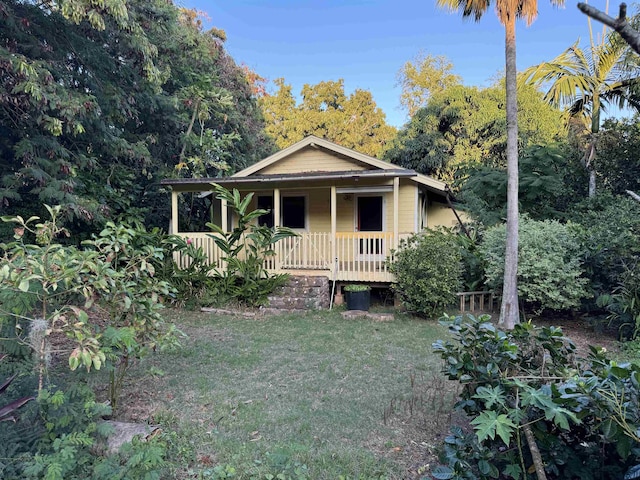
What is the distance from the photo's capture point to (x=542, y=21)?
22.9 feet

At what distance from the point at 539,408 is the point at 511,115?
6014 mm

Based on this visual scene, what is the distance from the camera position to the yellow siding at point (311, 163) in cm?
1130

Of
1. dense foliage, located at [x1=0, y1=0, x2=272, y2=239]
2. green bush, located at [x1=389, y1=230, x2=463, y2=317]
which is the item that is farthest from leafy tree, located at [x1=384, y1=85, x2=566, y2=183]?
green bush, located at [x1=389, y1=230, x2=463, y2=317]

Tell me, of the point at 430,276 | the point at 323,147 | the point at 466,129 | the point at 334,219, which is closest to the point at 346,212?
the point at 323,147

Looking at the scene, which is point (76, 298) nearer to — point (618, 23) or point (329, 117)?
point (618, 23)

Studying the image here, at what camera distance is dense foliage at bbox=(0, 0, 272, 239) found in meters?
7.94

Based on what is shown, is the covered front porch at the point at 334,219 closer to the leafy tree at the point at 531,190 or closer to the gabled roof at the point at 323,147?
the gabled roof at the point at 323,147

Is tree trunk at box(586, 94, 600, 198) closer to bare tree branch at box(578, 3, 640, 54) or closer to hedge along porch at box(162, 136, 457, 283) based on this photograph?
hedge along porch at box(162, 136, 457, 283)

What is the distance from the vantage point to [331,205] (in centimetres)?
1038

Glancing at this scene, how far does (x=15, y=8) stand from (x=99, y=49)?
212 centimetres

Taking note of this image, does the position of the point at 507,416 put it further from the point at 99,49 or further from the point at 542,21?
the point at 99,49

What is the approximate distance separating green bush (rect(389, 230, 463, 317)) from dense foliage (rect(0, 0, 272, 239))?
298 inches

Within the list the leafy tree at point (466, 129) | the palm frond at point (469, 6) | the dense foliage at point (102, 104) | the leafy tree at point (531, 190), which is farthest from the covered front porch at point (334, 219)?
the leafy tree at point (466, 129)

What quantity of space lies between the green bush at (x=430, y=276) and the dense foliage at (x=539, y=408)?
5.05 meters
